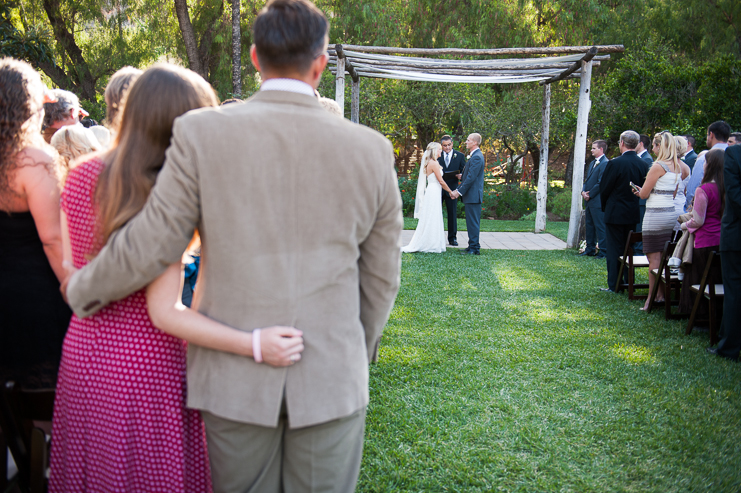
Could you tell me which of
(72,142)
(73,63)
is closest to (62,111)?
(72,142)

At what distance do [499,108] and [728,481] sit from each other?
701 inches

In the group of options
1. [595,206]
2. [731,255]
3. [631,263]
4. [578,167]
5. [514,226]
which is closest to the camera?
[731,255]

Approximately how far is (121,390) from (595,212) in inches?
377

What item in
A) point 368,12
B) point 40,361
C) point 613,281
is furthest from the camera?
point 368,12

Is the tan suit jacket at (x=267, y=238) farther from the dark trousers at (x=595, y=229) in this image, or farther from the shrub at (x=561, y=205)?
the shrub at (x=561, y=205)

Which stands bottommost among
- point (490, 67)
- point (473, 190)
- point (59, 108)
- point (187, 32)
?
point (473, 190)

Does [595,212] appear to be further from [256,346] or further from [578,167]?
[256,346]

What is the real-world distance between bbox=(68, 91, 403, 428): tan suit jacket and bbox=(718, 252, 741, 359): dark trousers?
4146 mm

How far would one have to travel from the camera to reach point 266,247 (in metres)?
1.45

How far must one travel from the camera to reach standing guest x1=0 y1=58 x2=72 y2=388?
228cm

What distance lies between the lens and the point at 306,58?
1.52 metres

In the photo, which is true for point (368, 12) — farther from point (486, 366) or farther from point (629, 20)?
point (486, 366)

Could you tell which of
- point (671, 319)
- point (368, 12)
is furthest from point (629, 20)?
point (671, 319)

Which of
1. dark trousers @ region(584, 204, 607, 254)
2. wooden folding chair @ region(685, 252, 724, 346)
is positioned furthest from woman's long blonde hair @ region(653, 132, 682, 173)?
dark trousers @ region(584, 204, 607, 254)
